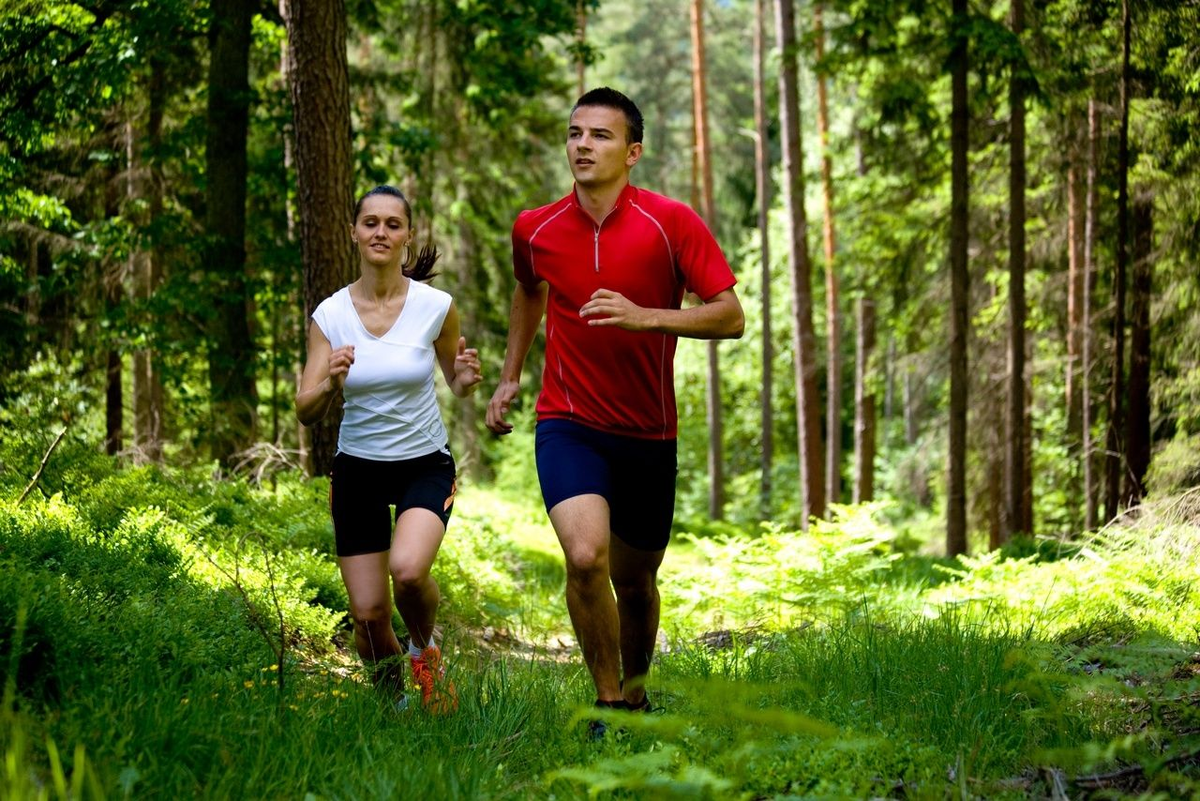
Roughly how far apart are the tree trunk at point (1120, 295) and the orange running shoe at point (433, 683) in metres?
11.1

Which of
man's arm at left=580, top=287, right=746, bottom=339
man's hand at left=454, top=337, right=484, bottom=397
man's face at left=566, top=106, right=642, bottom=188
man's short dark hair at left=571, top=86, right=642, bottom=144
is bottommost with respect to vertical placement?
man's hand at left=454, top=337, right=484, bottom=397

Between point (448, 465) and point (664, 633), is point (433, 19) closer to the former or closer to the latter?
point (664, 633)

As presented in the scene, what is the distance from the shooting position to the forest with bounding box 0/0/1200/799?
3805 millimetres

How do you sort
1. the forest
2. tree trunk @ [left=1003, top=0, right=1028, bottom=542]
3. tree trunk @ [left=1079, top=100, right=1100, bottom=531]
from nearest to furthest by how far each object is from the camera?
the forest, tree trunk @ [left=1003, top=0, right=1028, bottom=542], tree trunk @ [left=1079, top=100, right=1100, bottom=531]

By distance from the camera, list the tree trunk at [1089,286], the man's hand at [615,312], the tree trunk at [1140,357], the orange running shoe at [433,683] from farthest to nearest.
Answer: the tree trunk at [1089,286] < the tree trunk at [1140,357] < the man's hand at [615,312] < the orange running shoe at [433,683]

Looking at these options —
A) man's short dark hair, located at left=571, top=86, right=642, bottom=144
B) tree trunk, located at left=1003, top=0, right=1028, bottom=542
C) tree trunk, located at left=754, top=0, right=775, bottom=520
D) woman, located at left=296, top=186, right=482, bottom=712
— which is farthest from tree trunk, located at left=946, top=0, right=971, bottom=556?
tree trunk, located at left=754, top=0, right=775, bottom=520

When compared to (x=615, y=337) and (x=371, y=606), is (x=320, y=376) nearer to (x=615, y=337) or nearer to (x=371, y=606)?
(x=371, y=606)

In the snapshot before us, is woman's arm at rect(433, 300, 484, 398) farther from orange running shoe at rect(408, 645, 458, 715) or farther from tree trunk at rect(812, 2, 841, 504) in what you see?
tree trunk at rect(812, 2, 841, 504)

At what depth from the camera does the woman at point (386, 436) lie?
5.13 m

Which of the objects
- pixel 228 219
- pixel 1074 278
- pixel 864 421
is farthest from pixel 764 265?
pixel 228 219

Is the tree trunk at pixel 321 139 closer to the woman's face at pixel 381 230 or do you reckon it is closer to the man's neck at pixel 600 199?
the woman's face at pixel 381 230

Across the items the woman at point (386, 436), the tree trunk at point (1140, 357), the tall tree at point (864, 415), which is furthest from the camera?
the tall tree at point (864, 415)

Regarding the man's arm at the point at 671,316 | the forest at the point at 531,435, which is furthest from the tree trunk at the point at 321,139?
the man's arm at the point at 671,316

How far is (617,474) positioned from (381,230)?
165cm
